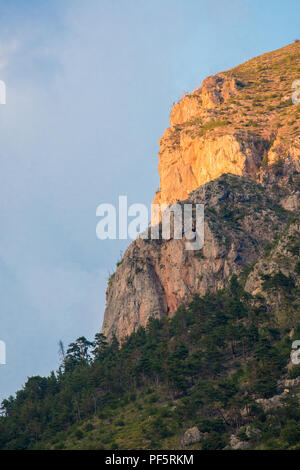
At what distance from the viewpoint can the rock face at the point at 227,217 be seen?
459 ft

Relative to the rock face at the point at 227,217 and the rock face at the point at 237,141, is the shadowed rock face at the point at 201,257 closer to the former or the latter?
the rock face at the point at 227,217

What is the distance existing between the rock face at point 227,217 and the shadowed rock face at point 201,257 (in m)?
0.22

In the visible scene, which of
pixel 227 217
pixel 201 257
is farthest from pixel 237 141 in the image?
pixel 201 257

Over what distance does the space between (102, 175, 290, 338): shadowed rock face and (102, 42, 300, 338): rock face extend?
22cm

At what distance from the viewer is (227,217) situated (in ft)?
486

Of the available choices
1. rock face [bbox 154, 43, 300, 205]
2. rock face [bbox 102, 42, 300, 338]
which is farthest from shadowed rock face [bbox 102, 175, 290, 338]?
rock face [bbox 154, 43, 300, 205]

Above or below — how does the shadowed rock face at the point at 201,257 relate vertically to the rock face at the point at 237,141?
below

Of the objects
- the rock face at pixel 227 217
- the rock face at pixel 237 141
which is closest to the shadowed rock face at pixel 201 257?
the rock face at pixel 227 217

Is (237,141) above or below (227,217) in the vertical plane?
above

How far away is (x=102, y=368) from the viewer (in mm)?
120875

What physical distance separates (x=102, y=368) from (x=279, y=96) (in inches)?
4184

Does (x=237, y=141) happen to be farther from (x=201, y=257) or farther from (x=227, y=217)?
(x=201, y=257)

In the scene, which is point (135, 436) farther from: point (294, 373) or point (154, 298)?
point (154, 298)

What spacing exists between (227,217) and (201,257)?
13.0 meters
